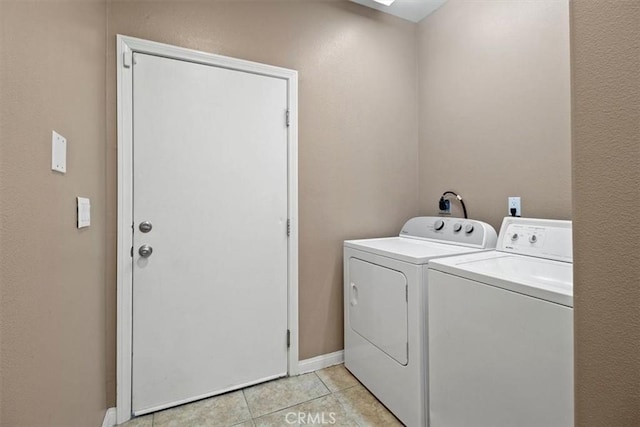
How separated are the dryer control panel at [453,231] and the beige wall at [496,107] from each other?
204mm

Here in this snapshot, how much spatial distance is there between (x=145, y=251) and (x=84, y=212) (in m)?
0.49

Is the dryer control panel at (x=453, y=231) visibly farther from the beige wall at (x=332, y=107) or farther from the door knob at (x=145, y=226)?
the door knob at (x=145, y=226)

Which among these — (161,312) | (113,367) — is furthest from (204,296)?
(113,367)

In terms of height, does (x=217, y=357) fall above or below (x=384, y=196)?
below

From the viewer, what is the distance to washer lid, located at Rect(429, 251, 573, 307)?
Answer: 0.94 metres

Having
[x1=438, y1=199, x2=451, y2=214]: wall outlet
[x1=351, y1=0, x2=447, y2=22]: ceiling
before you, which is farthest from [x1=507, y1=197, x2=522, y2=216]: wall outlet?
[x1=351, y1=0, x2=447, y2=22]: ceiling

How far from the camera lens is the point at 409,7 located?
2.26 meters

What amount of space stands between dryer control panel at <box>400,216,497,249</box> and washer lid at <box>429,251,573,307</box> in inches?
6.5

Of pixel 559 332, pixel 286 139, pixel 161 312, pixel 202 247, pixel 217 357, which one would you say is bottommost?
pixel 217 357

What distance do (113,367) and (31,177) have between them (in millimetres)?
1285

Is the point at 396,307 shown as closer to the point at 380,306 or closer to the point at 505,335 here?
the point at 380,306

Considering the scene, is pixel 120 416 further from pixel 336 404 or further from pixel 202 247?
pixel 336 404

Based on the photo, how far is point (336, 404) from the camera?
1.70 metres

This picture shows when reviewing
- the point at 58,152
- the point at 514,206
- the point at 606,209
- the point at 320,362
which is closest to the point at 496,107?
the point at 514,206
